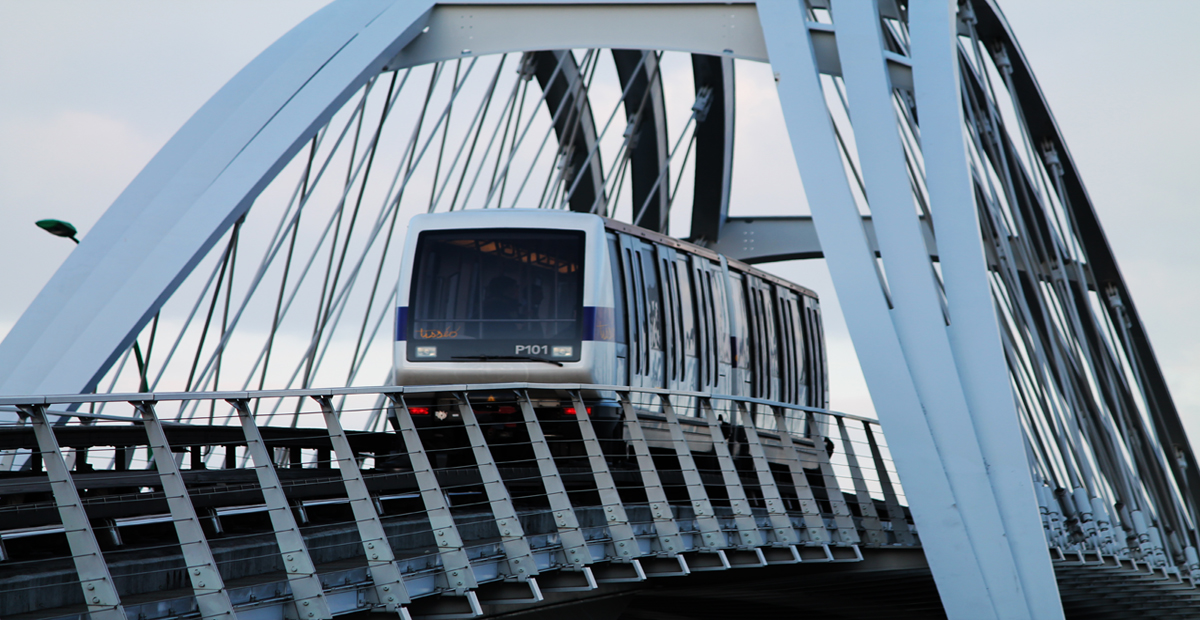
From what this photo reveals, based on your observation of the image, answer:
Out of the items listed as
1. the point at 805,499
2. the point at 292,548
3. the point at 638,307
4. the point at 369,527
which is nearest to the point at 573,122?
the point at 638,307

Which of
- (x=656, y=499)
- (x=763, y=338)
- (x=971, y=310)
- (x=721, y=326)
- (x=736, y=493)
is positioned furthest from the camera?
(x=763, y=338)

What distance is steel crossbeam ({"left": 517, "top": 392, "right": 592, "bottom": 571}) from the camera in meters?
7.98

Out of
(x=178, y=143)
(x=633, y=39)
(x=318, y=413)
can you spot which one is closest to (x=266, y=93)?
(x=178, y=143)

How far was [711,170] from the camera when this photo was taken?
115 ft

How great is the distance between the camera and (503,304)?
13508mm

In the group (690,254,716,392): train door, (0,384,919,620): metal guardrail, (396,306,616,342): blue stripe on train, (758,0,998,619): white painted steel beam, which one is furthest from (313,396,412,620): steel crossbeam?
(690,254,716,392): train door

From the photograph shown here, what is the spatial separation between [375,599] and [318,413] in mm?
1074

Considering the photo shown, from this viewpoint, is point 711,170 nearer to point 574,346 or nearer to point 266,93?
point 266,93

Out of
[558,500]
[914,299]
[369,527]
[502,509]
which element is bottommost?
[369,527]

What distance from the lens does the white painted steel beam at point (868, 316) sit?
40.0 feet

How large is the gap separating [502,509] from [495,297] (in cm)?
611

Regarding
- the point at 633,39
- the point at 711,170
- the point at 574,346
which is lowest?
the point at 574,346

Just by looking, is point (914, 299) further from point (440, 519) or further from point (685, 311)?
point (440, 519)

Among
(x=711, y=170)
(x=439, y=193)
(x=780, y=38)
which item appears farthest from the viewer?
(x=711, y=170)
